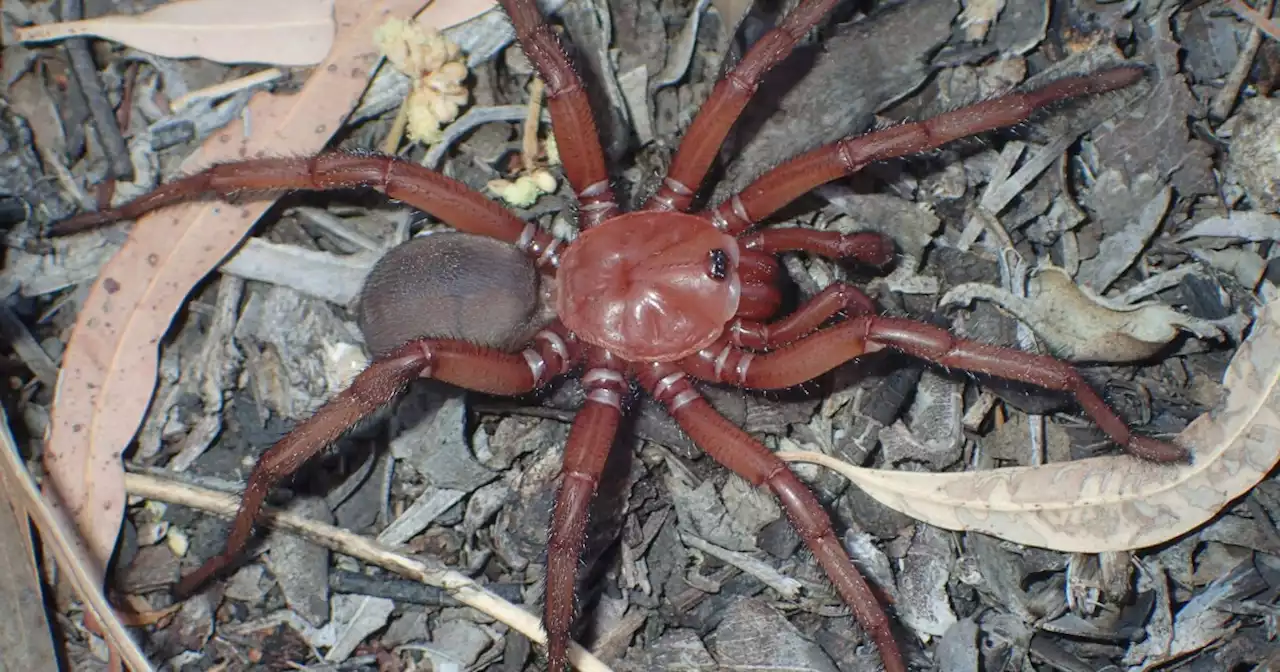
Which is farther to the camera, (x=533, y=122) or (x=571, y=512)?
(x=533, y=122)

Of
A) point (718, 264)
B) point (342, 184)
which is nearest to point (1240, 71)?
point (718, 264)

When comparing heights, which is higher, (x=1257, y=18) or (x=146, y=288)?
(x=1257, y=18)

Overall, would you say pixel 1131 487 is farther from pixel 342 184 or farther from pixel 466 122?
pixel 342 184

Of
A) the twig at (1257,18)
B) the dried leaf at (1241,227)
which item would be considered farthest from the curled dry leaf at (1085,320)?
the twig at (1257,18)

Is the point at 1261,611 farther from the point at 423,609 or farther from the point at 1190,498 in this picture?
the point at 423,609

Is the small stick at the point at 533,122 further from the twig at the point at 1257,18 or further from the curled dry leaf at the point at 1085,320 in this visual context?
the twig at the point at 1257,18

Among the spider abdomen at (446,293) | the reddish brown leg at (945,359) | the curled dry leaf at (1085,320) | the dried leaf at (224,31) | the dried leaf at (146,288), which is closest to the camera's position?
the reddish brown leg at (945,359)

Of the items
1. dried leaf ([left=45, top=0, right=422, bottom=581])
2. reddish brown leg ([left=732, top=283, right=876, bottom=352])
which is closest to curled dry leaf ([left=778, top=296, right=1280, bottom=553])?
reddish brown leg ([left=732, top=283, right=876, bottom=352])
